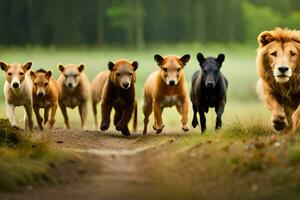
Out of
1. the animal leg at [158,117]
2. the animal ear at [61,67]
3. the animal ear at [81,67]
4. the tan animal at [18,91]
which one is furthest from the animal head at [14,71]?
the animal leg at [158,117]

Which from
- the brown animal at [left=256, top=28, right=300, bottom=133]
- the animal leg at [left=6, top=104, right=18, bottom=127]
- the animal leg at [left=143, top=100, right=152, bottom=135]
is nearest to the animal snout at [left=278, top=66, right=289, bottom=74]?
the brown animal at [left=256, top=28, right=300, bottom=133]

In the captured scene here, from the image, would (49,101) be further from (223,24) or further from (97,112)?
(223,24)

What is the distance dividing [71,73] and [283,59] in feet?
12.2

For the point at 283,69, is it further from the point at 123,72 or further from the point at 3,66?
the point at 3,66

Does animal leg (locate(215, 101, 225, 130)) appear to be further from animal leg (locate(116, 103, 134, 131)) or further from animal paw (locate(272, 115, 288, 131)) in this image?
animal paw (locate(272, 115, 288, 131))

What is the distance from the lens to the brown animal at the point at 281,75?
850cm

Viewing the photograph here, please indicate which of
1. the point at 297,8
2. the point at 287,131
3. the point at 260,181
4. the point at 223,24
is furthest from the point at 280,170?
the point at 223,24

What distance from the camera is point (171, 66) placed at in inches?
385

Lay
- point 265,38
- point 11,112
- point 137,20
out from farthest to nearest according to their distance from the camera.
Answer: point 137,20
point 11,112
point 265,38

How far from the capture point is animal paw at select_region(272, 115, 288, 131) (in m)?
8.56

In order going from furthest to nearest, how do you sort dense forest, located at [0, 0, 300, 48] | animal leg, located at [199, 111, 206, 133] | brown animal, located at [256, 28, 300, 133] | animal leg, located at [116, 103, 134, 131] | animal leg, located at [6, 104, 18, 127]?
dense forest, located at [0, 0, 300, 48] < animal leg, located at [6, 104, 18, 127] < animal leg, located at [116, 103, 134, 131] < animal leg, located at [199, 111, 206, 133] < brown animal, located at [256, 28, 300, 133]

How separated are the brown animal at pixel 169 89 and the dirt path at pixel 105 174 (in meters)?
0.96

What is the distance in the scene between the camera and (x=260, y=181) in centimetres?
712

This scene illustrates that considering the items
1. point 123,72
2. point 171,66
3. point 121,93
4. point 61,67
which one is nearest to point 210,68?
point 171,66
